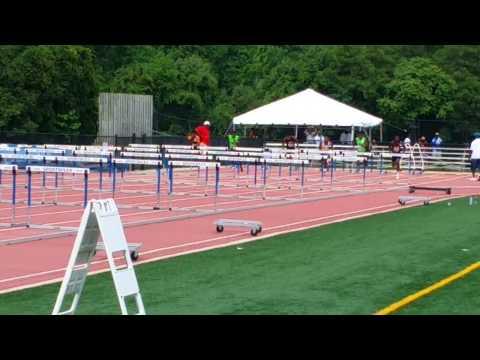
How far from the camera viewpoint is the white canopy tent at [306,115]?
146 feet

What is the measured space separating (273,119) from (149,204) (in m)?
21.2

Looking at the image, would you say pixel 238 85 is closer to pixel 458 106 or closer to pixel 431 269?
pixel 458 106

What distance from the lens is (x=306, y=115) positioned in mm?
44750

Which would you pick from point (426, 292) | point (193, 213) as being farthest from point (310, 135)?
point (426, 292)

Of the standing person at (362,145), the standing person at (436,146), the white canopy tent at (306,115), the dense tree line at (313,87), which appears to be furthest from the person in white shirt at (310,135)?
the dense tree line at (313,87)

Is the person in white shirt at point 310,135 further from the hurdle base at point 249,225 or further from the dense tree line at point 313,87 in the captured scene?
the hurdle base at point 249,225

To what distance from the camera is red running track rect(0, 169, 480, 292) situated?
→ 14367mm

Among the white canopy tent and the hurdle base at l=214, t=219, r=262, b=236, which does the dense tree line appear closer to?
the white canopy tent

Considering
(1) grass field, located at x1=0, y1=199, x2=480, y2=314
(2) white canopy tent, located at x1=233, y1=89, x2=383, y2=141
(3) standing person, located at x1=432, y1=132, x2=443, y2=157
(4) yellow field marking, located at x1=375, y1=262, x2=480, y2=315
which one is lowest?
(1) grass field, located at x1=0, y1=199, x2=480, y2=314

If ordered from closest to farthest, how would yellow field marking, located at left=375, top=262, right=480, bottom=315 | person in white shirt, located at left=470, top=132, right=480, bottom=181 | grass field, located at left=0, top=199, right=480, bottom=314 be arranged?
yellow field marking, located at left=375, top=262, right=480, bottom=315, grass field, located at left=0, top=199, right=480, bottom=314, person in white shirt, located at left=470, top=132, right=480, bottom=181

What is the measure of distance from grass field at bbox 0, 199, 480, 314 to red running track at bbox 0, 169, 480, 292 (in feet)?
2.70

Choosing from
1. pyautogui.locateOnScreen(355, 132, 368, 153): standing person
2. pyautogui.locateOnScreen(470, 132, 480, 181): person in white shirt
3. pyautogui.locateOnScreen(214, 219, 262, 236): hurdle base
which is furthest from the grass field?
pyautogui.locateOnScreen(355, 132, 368, 153): standing person

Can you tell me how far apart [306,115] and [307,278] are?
3245 centimetres

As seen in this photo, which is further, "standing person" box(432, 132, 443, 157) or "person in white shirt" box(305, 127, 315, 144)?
"standing person" box(432, 132, 443, 157)
